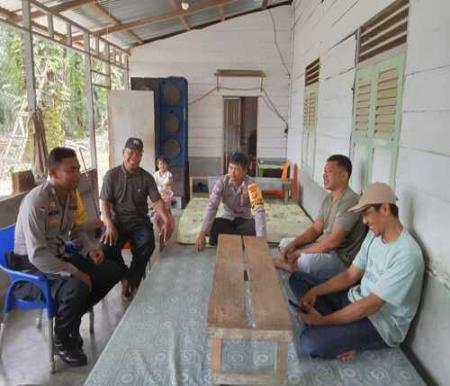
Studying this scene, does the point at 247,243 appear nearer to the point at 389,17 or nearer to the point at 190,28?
the point at 389,17

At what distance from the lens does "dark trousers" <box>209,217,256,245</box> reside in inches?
130

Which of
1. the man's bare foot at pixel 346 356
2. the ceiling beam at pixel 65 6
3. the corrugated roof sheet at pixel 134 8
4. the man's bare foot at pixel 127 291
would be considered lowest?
the man's bare foot at pixel 127 291

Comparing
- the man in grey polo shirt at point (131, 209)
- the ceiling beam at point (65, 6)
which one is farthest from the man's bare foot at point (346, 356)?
the ceiling beam at point (65, 6)

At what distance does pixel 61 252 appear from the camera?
237 centimetres

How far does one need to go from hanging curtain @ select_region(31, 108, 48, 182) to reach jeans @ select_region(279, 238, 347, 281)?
7.71 feet

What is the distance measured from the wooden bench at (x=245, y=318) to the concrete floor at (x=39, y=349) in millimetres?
977

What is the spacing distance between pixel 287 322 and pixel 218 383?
40cm

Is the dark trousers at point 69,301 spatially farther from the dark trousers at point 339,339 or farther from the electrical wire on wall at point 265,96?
the electrical wire on wall at point 265,96

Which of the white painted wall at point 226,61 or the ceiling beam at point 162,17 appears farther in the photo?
the white painted wall at point 226,61

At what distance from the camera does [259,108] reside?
716cm

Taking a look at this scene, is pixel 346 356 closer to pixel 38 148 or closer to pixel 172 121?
pixel 38 148

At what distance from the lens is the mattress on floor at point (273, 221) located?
3660 mm

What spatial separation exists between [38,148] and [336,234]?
2575 mm

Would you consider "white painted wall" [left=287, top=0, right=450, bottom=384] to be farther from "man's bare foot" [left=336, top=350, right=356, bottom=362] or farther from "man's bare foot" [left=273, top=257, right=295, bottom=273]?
"man's bare foot" [left=273, top=257, right=295, bottom=273]
